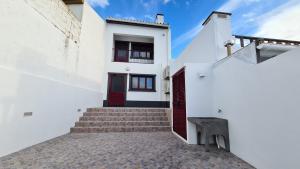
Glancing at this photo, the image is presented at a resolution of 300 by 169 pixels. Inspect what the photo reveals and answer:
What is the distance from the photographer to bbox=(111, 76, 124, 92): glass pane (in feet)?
27.9

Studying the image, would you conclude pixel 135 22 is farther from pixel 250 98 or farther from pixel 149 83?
pixel 250 98

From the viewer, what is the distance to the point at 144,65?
29.1 ft

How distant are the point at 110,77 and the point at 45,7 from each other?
5151mm

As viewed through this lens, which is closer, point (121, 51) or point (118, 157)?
point (118, 157)

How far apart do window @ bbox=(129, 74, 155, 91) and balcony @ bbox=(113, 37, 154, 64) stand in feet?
3.93

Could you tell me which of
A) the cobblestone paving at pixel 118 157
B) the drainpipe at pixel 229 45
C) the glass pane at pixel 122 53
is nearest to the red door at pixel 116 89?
the glass pane at pixel 122 53

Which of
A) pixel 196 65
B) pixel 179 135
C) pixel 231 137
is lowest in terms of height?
pixel 179 135

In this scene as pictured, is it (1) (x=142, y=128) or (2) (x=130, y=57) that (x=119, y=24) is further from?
(1) (x=142, y=128)

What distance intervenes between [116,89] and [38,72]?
5.20 m

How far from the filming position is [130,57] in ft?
31.2

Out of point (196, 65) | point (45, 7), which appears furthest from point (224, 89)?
point (45, 7)

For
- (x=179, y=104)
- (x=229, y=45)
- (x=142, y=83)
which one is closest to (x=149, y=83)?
(x=142, y=83)

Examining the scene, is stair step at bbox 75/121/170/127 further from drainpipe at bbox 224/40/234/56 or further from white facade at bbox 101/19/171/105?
drainpipe at bbox 224/40/234/56

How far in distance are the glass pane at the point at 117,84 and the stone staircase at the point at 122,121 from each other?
2.69m
